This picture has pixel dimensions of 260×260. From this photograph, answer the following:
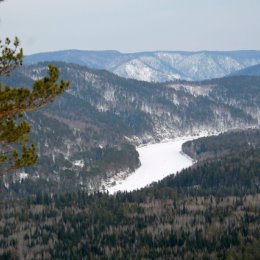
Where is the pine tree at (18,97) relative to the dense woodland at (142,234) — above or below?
above

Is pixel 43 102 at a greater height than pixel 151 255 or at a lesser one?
greater

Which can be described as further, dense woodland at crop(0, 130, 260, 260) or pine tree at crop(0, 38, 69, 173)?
Answer: dense woodland at crop(0, 130, 260, 260)

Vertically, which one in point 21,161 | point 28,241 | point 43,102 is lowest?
point 28,241

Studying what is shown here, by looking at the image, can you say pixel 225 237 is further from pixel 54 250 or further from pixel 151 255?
pixel 54 250

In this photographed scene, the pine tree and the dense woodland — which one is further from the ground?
the pine tree

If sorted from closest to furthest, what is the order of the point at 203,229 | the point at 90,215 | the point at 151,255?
the point at 151,255 → the point at 203,229 → the point at 90,215

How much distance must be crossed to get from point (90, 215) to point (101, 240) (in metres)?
31.9

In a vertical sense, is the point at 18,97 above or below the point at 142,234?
above

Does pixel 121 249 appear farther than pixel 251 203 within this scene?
No

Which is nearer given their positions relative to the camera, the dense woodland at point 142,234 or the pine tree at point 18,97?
the pine tree at point 18,97

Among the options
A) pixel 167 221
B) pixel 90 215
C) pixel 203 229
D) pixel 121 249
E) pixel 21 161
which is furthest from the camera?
pixel 90 215

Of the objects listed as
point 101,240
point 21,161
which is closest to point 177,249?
point 101,240

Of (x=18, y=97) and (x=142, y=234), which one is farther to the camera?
(x=142, y=234)

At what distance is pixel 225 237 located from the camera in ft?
490
